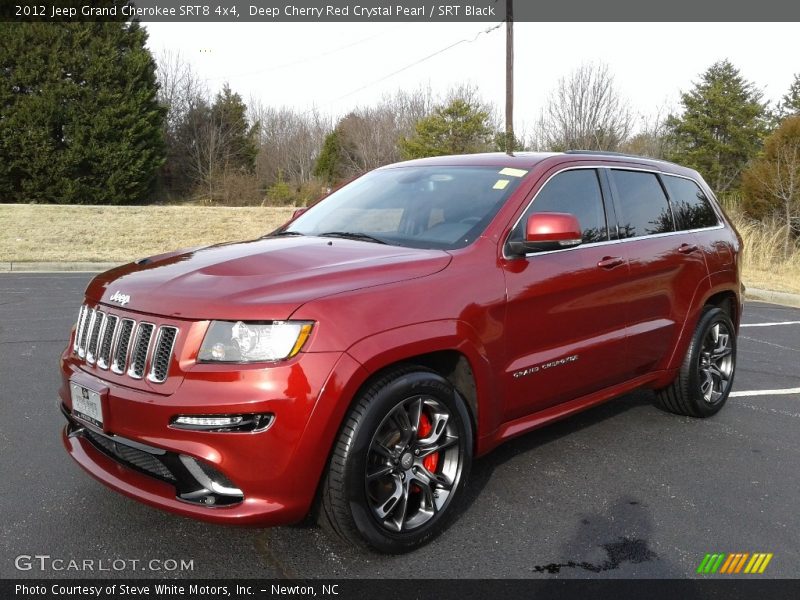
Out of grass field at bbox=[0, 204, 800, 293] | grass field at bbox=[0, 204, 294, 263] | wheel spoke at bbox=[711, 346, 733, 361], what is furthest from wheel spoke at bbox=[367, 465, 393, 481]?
grass field at bbox=[0, 204, 294, 263]

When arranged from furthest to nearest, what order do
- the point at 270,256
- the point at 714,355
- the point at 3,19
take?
the point at 3,19 → the point at 714,355 → the point at 270,256

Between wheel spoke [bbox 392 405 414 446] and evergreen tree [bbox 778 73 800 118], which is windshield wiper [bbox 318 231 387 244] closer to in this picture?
wheel spoke [bbox 392 405 414 446]

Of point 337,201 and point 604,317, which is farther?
point 337,201

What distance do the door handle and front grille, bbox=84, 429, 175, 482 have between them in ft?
8.46

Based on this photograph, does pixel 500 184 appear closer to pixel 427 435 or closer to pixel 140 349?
pixel 427 435

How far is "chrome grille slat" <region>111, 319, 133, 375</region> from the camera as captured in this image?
2918 millimetres

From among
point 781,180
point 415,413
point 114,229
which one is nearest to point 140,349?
point 415,413

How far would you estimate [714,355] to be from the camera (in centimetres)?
511

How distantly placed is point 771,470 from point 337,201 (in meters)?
3.16

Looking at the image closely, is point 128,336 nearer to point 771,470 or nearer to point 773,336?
point 771,470

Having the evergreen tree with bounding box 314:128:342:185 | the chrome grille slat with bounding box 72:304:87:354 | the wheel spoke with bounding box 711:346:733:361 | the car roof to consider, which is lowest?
the wheel spoke with bounding box 711:346:733:361

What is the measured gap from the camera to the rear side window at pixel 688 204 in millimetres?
4895

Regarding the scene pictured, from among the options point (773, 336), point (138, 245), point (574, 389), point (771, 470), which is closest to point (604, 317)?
point (574, 389)

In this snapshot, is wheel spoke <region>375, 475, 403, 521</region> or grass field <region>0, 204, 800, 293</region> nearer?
wheel spoke <region>375, 475, 403, 521</region>
